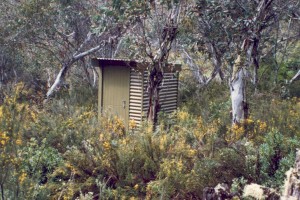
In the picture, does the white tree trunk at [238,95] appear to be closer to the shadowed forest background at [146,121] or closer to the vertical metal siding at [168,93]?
the shadowed forest background at [146,121]

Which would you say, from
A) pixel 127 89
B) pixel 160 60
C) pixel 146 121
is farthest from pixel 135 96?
pixel 146 121

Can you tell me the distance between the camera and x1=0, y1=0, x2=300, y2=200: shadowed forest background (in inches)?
213

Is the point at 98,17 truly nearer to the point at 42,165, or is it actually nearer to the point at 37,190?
the point at 42,165

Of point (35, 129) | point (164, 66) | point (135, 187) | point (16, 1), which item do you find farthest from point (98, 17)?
point (16, 1)

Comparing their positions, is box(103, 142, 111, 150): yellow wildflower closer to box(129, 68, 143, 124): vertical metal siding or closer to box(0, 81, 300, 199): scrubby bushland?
box(0, 81, 300, 199): scrubby bushland

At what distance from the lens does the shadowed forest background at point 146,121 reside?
5410 mm

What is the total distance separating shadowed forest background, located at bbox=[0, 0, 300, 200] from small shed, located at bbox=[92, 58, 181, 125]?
738mm

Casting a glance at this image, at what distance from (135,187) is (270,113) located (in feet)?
14.1

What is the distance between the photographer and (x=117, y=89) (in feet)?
35.2

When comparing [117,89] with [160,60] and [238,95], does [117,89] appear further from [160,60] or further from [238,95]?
[238,95]

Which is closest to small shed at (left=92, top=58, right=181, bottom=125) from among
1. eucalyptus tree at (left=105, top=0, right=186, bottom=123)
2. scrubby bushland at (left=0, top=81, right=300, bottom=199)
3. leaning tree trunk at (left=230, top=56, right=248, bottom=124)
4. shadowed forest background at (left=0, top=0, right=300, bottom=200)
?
shadowed forest background at (left=0, top=0, right=300, bottom=200)

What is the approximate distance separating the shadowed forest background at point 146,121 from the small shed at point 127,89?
74 cm

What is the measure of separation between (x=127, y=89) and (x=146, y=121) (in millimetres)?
3268

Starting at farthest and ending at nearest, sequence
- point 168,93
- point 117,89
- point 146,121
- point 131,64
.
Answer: point 168,93 → point 117,89 → point 131,64 → point 146,121
